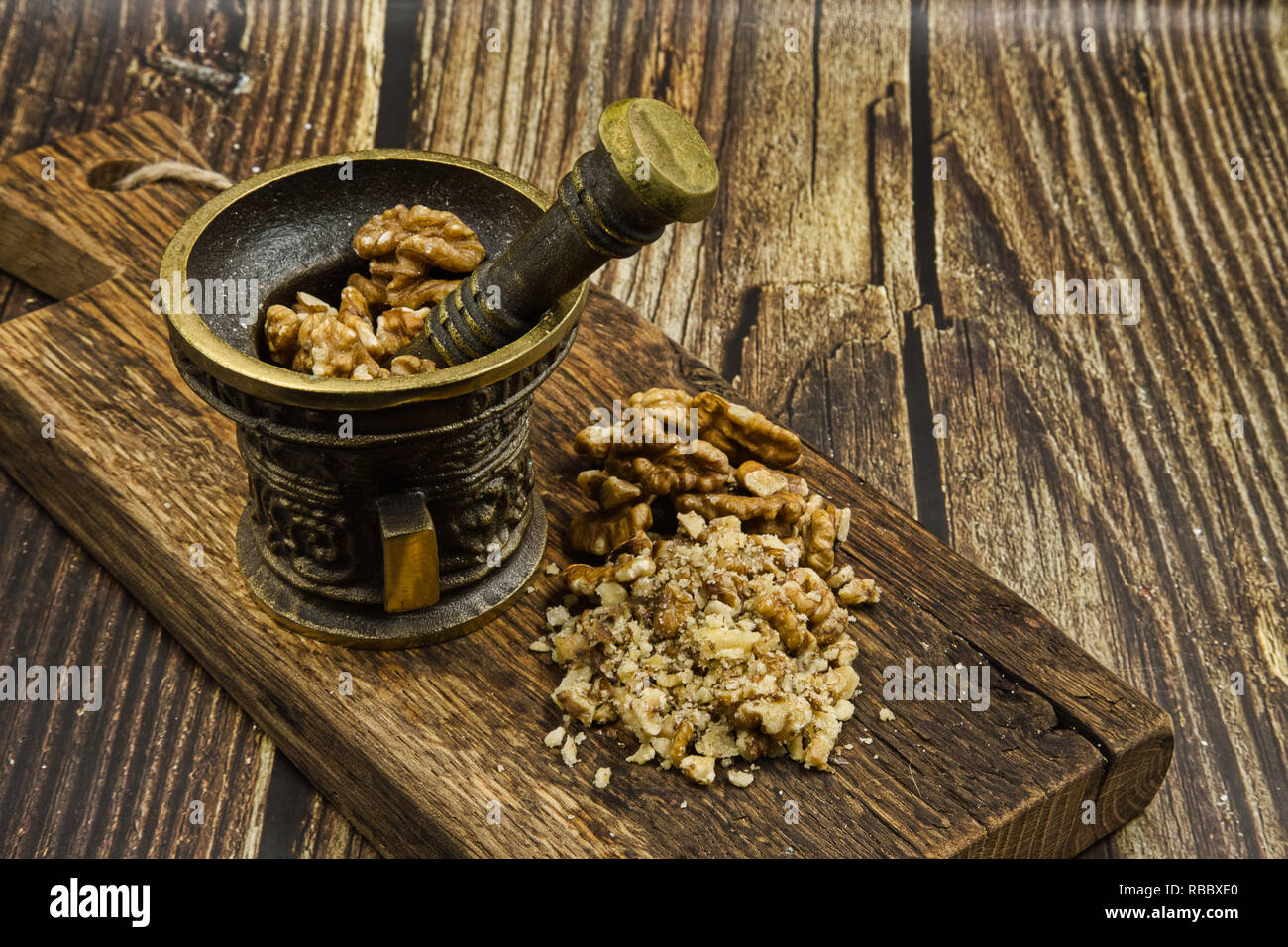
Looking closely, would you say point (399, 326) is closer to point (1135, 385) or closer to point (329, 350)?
point (329, 350)

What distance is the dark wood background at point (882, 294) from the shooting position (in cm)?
184

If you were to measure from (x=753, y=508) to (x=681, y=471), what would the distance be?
0.10 m

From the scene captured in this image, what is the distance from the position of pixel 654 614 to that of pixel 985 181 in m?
1.39

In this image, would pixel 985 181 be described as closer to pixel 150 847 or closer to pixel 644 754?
pixel 644 754

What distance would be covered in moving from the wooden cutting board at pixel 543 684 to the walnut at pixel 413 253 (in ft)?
0.23

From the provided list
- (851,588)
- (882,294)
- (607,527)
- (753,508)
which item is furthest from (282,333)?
(882,294)

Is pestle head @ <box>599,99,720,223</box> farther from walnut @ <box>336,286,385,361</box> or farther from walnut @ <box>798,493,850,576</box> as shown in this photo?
walnut @ <box>798,493,850,576</box>

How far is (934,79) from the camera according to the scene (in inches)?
116

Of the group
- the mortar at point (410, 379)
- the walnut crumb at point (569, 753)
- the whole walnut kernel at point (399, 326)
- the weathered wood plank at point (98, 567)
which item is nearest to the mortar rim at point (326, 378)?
the mortar at point (410, 379)

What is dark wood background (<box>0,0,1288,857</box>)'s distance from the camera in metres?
1.84

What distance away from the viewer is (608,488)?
72.1 inches

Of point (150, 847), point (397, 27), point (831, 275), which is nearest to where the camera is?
point (150, 847)

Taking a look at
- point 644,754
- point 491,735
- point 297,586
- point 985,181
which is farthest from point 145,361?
point 985,181

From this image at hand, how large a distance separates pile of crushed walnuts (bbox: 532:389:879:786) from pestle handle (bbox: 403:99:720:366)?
330mm
